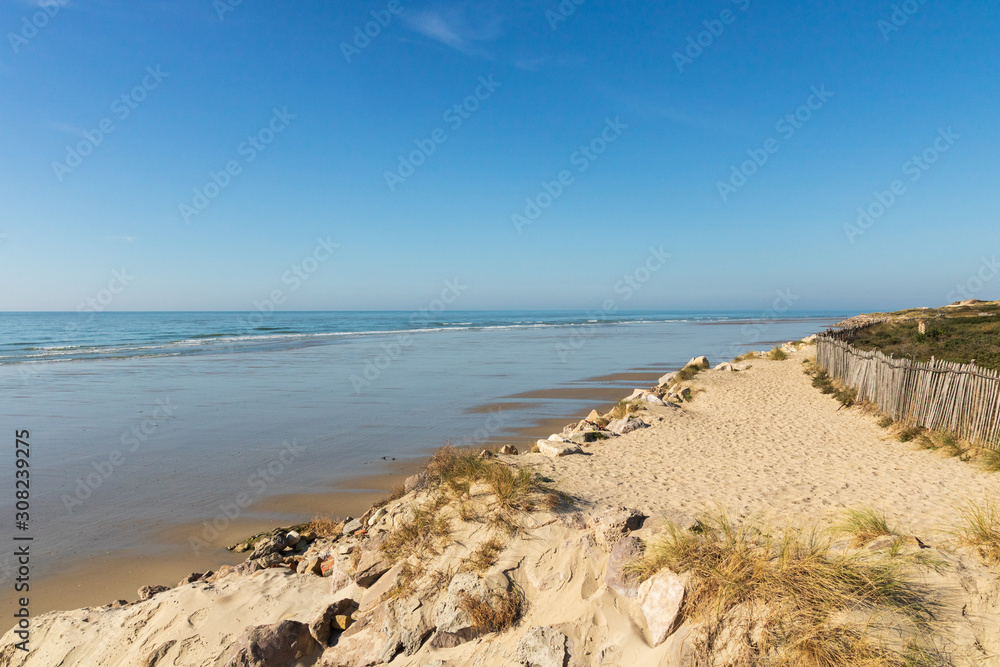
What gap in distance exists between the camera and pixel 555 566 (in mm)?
5117

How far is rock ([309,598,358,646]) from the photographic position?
5121 millimetres

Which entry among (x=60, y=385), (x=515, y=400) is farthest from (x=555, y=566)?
(x=60, y=385)

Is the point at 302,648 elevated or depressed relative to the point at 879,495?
depressed

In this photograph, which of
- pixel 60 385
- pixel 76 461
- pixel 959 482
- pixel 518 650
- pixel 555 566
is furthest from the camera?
pixel 60 385

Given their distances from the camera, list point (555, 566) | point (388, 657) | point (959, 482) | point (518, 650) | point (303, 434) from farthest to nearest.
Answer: point (303, 434) < point (959, 482) < point (555, 566) < point (388, 657) < point (518, 650)

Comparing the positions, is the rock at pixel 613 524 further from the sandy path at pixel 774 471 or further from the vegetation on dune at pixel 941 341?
the vegetation on dune at pixel 941 341

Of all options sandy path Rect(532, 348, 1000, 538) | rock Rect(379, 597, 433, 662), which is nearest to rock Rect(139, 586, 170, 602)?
rock Rect(379, 597, 433, 662)

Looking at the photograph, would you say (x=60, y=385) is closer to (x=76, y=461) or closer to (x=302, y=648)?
(x=76, y=461)

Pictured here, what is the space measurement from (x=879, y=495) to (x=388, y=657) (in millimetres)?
6276

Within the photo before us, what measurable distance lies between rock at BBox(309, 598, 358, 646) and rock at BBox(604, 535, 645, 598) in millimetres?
2554

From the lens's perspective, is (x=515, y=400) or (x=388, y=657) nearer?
(x=388, y=657)

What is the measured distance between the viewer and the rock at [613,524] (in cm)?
518

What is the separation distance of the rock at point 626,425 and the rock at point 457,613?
6.05 metres

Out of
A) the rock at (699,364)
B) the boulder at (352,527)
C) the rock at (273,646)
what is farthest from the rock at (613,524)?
the rock at (699,364)
